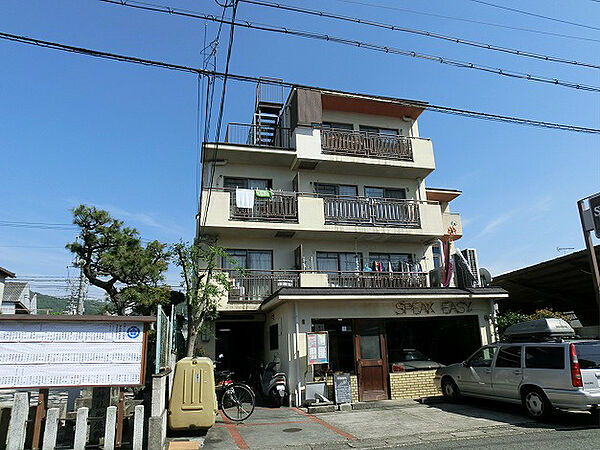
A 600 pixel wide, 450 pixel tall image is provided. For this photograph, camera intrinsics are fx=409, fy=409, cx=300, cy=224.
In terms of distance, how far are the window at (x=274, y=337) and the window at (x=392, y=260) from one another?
5078 mm

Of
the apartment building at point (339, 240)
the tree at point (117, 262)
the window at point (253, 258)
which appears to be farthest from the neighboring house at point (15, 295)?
the window at point (253, 258)

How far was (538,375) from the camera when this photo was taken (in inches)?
350

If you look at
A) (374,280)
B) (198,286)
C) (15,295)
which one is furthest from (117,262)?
(15,295)

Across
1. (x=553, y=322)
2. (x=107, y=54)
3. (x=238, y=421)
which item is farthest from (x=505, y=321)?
(x=107, y=54)

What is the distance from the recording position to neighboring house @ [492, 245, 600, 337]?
16.4 metres

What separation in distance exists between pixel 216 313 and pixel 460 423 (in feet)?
27.1

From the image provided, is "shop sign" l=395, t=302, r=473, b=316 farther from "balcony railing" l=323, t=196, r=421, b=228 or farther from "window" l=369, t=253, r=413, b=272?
"balcony railing" l=323, t=196, r=421, b=228

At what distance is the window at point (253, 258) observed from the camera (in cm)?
1644

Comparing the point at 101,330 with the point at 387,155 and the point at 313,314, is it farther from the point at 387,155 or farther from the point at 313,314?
the point at 387,155

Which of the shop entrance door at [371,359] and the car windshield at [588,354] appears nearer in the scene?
the car windshield at [588,354]

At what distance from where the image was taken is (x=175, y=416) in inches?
319

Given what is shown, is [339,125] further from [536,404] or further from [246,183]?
[536,404]

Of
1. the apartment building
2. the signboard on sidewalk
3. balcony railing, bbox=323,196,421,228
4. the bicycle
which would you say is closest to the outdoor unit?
the apartment building

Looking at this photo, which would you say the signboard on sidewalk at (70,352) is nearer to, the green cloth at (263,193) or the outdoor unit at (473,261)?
the green cloth at (263,193)
